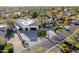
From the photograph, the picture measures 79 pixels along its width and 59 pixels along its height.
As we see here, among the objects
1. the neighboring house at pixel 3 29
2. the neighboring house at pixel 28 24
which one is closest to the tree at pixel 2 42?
the neighboring house at pixel 3 29

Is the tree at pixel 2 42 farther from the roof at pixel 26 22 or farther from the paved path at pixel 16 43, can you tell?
the roof at pixel 26 22

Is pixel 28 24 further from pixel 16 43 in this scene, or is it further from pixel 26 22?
pixel 16 43

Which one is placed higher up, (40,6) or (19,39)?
(40,6)

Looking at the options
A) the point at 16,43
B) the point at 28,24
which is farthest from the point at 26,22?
the point at 16,43

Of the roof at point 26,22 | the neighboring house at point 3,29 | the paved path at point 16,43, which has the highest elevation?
the roof at point 26,22

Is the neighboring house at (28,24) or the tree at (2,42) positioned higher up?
the neighboring house at (28,24)
